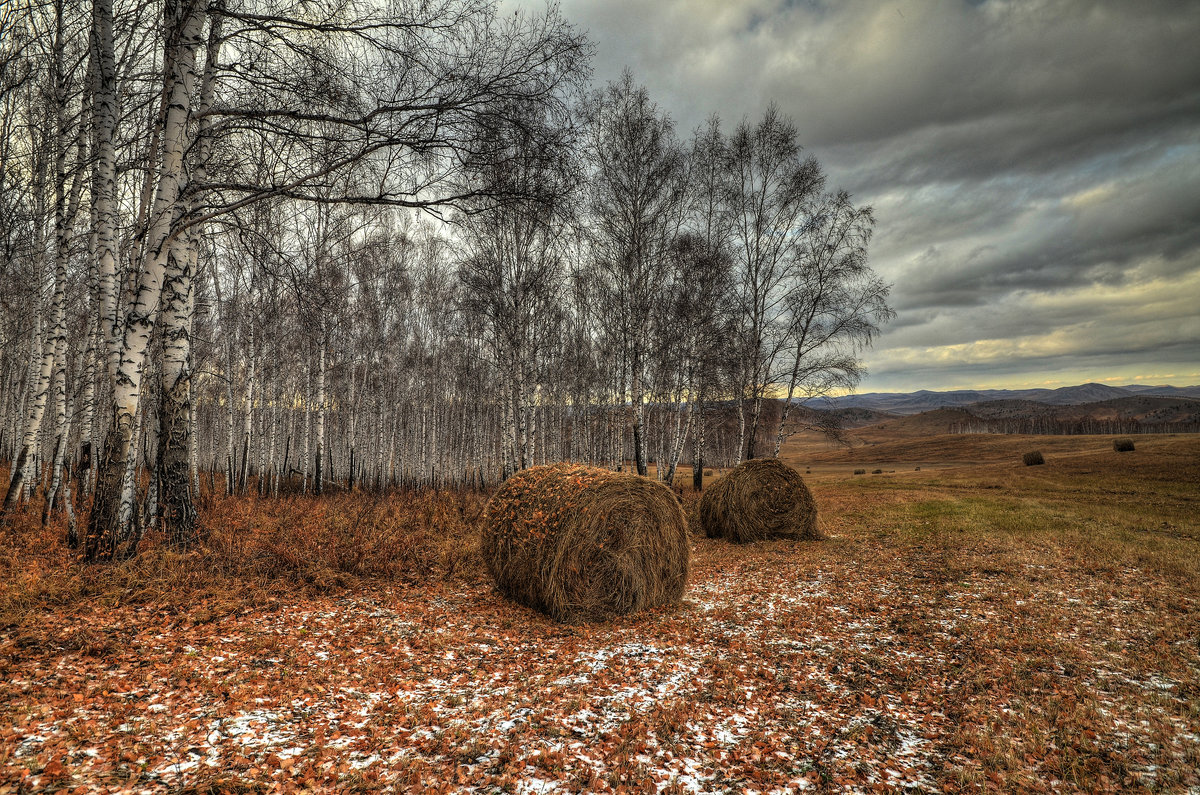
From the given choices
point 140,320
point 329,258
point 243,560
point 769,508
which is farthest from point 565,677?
point 329,258

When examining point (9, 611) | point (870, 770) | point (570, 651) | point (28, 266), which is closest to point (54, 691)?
point (9, 611)

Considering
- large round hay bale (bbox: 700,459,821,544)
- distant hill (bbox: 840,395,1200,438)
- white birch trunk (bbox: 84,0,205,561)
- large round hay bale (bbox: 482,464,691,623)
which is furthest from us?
distant hill (bbox: 840,395,1200,438)

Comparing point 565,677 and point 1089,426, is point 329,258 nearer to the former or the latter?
point 565,677

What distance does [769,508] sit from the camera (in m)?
12.4

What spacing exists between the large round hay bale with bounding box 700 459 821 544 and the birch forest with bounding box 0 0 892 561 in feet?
14.2

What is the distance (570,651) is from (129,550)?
5.74 m

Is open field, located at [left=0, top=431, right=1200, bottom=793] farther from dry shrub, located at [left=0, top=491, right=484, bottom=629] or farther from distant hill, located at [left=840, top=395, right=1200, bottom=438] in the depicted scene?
distant hill, located at [left=840, top=395, right=1200, bottom=438]

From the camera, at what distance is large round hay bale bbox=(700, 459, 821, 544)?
40.3ft

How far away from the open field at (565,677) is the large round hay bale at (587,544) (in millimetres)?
400

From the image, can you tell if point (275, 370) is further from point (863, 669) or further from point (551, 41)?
point (863, 669)

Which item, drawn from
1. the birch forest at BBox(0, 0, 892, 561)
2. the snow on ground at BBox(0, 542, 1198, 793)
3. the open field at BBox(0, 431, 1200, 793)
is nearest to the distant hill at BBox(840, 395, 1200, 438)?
the birch forest at BBox(0, 0, 892, 561)

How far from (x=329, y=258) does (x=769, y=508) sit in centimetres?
1577

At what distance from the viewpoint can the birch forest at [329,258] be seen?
19.4ft

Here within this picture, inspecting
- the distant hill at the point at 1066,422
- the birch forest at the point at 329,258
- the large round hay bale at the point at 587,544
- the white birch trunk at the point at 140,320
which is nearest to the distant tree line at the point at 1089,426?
the distant hill at the point at 1066,422
